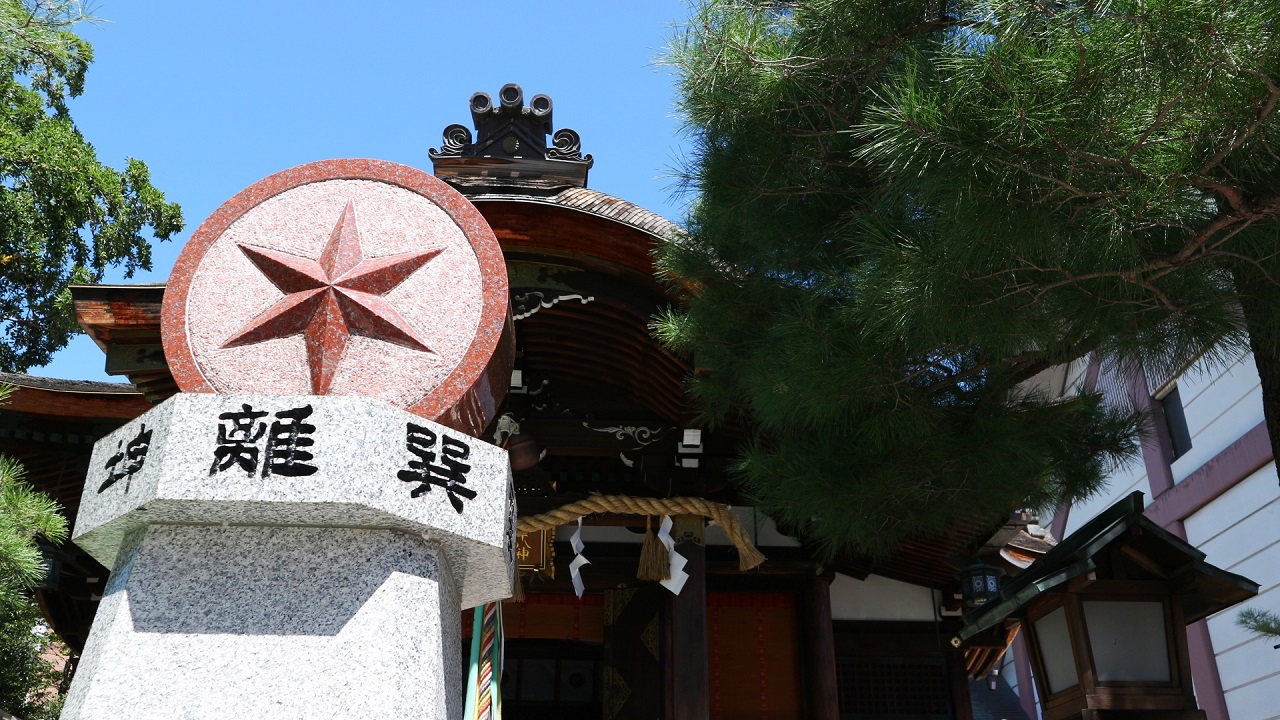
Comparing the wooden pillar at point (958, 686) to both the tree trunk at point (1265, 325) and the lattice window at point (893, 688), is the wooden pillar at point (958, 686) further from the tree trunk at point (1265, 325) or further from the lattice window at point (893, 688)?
the tree trunk at point (1265, 325)

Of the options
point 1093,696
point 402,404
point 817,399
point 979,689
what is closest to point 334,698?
point 402,404

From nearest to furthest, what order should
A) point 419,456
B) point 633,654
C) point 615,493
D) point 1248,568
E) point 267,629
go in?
point 267,629, point 419,456, point 615,493, point 633,654, point 1248,568

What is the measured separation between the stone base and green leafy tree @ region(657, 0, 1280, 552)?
1.81 metres

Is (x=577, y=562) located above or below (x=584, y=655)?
above

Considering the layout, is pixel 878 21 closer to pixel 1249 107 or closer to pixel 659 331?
pixel 1249 107

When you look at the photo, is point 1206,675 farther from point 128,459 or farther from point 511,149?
point 128,459

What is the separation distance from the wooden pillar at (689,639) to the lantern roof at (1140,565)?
92.4 inches

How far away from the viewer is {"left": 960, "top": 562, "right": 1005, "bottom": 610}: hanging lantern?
6.12m

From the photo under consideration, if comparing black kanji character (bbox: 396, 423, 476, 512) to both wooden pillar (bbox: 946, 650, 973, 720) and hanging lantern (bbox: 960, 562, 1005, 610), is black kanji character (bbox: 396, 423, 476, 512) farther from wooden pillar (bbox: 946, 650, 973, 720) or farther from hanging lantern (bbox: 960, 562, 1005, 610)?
wooden pillar (bbox: 946, 650, 973, 720)

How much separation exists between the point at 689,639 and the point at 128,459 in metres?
3.84

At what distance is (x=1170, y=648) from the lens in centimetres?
366

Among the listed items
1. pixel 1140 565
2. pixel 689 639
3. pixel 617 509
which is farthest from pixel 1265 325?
pixel 689 639

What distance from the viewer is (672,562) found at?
6.10 meters

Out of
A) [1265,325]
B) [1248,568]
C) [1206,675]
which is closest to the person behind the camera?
[1265,325]
